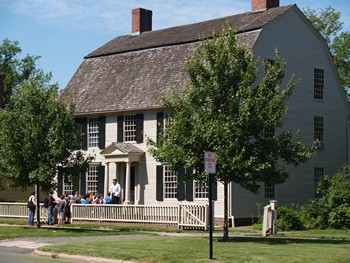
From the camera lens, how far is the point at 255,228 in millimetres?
30328

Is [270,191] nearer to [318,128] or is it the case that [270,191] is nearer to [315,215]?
[315,215]

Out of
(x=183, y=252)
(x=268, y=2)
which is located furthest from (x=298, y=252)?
(x=268, y=2)

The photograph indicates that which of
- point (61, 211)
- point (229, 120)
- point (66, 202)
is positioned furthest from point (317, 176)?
point (229, 120)

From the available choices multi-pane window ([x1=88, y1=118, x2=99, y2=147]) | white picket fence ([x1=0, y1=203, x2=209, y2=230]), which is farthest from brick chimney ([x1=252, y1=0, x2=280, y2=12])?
white picket fence ([x1=0, y1=203, x2=209, y2=230])

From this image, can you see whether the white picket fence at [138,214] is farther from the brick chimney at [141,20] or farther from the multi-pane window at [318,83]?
the brick chimney at [141,20]

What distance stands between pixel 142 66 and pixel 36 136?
11242mm

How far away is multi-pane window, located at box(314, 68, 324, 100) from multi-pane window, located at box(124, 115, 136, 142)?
31.6 feet

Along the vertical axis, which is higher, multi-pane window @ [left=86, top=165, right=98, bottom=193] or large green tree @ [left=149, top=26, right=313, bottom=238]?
large green tree @ [left=149, top=26, right=313, bottom=238]

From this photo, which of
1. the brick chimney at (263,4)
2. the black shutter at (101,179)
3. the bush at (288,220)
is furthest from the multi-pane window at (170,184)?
the brick chimney at (263,4)

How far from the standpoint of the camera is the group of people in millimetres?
32938

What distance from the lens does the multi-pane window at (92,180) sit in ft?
125

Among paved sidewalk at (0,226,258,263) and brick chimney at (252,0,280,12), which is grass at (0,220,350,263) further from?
brick chimney at (252,0,280,12)

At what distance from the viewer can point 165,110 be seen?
35.2 m

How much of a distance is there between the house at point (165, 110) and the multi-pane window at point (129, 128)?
0.05 metres
